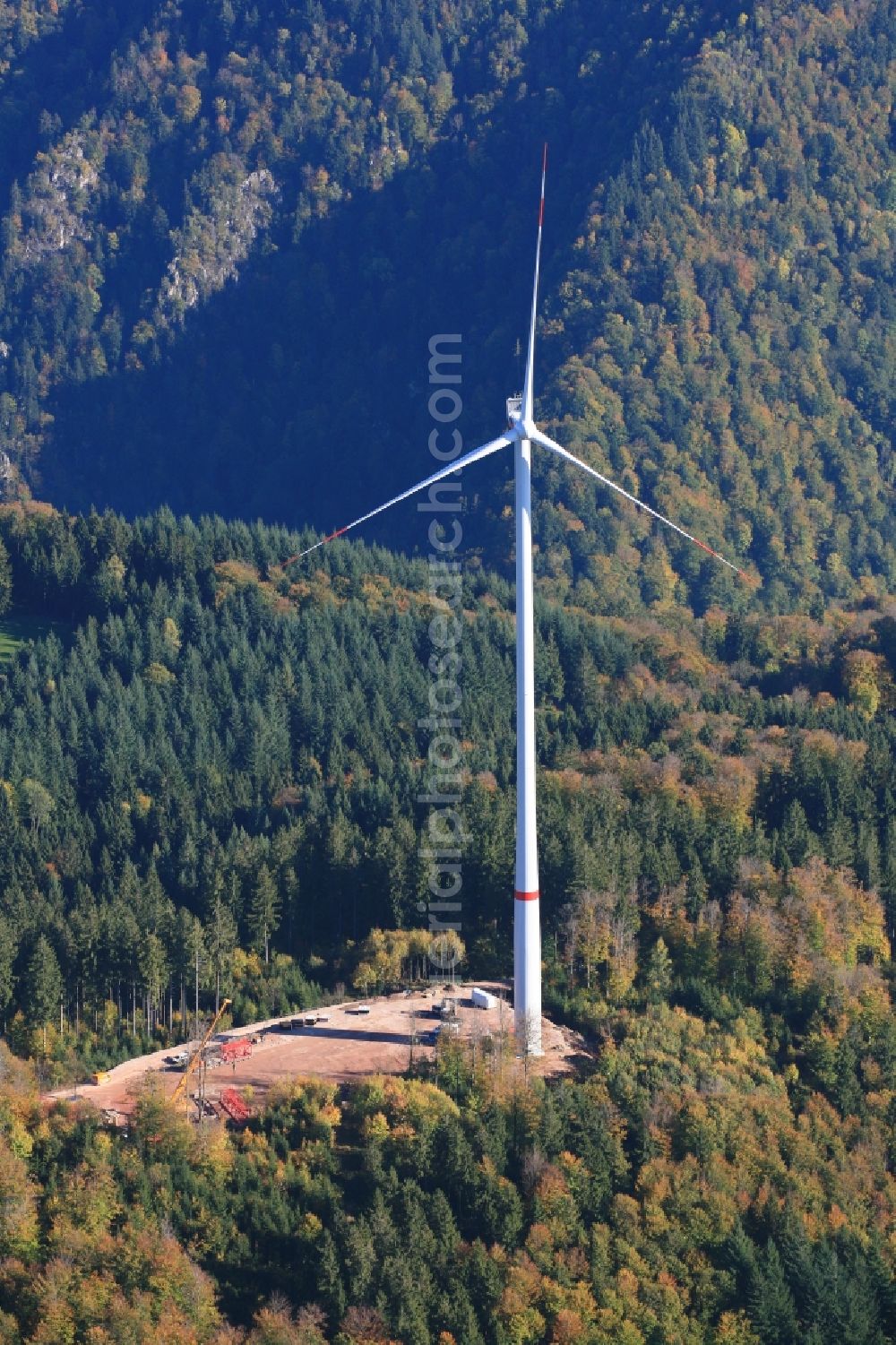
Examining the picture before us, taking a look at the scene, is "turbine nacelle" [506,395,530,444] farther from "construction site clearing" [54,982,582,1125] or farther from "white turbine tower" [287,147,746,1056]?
"construction site clearing" [54,982,582,1125]

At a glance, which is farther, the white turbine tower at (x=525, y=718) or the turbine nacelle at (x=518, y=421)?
the white turbine tower at (x=525, y=718)

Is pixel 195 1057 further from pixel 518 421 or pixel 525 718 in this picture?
pixel 518 421

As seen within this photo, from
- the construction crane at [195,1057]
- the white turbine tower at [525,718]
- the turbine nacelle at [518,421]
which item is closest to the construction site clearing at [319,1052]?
the construction crane at [195,1057]

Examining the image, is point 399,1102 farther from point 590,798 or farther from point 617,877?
point 590,798

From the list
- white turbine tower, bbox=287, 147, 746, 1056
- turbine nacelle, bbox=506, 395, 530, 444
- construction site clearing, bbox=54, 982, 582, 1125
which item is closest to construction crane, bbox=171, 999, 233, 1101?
construction site clearing, bbox=54, 982, 582, 1125

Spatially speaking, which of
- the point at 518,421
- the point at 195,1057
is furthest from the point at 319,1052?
the point at 518,421

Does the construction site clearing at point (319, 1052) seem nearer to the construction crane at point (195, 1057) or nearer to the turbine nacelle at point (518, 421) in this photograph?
the construction crane at point (195, 1057)
